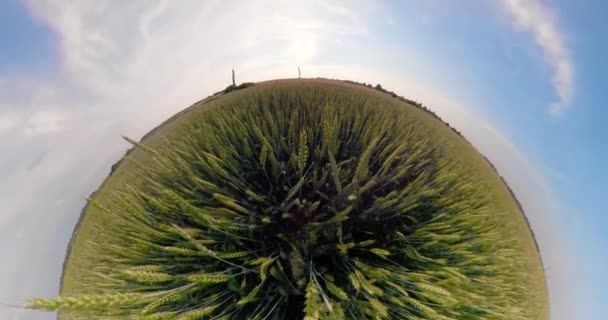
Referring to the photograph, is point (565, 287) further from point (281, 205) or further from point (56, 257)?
point (56, 257)

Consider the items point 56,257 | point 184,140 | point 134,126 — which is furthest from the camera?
point 134,126

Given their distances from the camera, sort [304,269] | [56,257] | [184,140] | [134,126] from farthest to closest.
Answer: [134,126] < [56,257] < [184,140] < [304,269]

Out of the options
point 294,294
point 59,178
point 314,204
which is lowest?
point 294,294

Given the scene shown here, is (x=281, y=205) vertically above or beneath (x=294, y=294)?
above

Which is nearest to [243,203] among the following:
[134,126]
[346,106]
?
[346,106]

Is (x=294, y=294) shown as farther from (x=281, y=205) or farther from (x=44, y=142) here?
(x=44, y=142)

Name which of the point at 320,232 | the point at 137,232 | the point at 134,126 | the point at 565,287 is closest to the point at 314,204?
the point at 320,232

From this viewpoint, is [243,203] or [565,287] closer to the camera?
[243,203]
